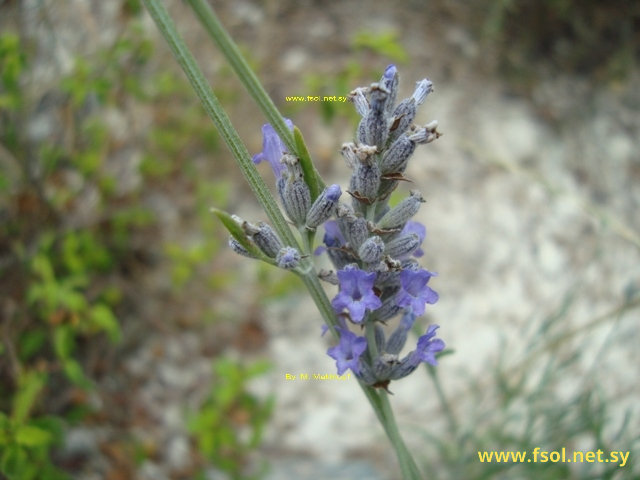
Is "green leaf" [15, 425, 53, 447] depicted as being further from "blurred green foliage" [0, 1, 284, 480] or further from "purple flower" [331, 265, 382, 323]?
"purple flower" [331, 265, 382, 323]

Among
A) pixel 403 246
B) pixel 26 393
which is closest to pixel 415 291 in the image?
pixel 403 246

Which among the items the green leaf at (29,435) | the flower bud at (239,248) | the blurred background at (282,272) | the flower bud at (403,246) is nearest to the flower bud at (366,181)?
the flower bud at (403,246)

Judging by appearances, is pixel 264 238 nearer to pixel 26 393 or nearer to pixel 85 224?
pixel 26 393

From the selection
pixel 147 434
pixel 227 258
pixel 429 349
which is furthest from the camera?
pixel 227 258

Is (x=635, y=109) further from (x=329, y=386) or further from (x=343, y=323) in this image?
(x=343, y=323)

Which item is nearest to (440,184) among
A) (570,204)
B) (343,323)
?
(570,204)

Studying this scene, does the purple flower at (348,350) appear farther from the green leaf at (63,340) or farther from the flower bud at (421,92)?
the green leaf at (63,340)
